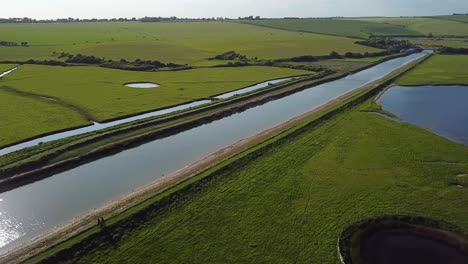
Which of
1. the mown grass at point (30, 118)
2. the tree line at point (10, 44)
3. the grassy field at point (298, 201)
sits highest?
the tree line at point (10, 44)

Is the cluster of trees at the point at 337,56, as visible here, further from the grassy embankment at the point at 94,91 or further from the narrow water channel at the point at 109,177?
the narrow water channel at the point at 109,177

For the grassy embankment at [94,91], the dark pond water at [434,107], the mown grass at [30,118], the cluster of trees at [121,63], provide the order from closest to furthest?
the mown grass at [30,118] < the dark pond water at [434,107] < the grassy embankment at [94,91] < the cluster of trees at [121,63]

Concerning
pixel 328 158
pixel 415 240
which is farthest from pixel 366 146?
pixel 415 240

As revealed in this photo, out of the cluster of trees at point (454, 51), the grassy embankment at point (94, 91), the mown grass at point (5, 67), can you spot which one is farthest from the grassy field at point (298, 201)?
the cluster of trees at point (454, 51)

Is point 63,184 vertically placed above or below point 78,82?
below

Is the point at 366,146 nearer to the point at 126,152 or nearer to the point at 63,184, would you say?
the point at 126,152

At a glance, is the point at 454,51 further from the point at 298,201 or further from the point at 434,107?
the point at 298,201

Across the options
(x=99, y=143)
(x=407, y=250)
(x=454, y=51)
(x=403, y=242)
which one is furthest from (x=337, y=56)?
(x=407, y=250)
